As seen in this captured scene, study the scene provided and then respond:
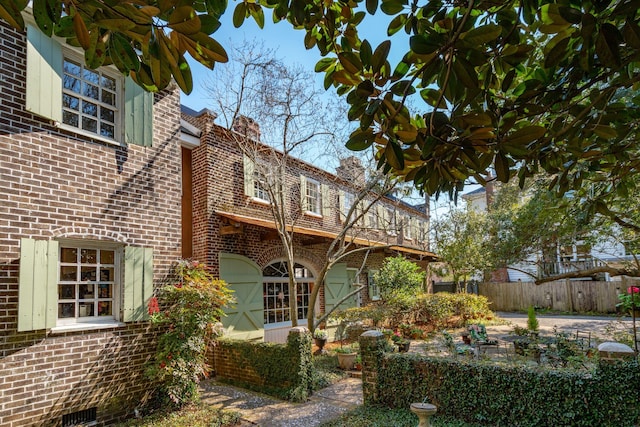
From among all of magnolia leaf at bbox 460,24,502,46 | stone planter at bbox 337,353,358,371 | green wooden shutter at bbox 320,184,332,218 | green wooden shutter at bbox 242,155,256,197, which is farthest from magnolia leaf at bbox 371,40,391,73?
green wooden shutter at bbox 320,184,332,218

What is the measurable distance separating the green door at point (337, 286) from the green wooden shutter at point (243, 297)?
362 centimetres

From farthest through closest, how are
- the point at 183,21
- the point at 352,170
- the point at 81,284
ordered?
the point at 352,170 < the point at 81,284 < the point at 183,21

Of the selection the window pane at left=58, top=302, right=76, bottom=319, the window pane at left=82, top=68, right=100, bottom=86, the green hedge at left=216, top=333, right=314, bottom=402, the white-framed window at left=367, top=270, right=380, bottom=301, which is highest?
the window pane at left=82, top=68, right=100, bottom=86

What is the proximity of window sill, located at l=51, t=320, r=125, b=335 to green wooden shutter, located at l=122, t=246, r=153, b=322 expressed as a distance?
17cm

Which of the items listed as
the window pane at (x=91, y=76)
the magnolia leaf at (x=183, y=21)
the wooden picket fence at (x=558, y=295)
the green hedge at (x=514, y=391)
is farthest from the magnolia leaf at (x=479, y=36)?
the wooden picket fence at (x=558, y=295)

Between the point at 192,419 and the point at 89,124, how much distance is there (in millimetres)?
5123

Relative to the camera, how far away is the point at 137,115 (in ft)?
22.1

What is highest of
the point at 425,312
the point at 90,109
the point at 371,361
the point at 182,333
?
the point at 90,109

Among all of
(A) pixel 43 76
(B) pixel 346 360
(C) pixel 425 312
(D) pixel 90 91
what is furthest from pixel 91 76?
(C) pixel 425 312

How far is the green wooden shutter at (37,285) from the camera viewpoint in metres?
5.02

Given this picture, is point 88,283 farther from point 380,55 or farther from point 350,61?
point 380,55

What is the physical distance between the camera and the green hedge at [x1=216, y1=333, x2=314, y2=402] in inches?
271

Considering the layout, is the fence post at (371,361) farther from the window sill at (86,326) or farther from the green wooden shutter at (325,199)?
the green wooden shutter at (325,199)

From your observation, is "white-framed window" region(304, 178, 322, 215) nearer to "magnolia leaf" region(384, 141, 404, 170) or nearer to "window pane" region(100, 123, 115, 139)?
"window pane" region(100, 123, 115, 139)
